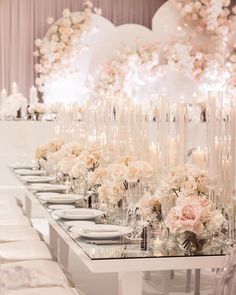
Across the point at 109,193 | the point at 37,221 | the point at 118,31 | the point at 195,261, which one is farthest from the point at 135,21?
the point at 195,261

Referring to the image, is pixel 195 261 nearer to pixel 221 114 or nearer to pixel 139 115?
pixel 221 114

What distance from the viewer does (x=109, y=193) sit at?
138 inches

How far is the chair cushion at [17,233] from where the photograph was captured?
409 centimetres

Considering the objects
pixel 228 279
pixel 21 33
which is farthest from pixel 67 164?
pixel 21 33

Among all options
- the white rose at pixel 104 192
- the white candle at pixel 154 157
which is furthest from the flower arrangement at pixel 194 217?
the white candle at pixel 154 157

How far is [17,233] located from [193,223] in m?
1.74

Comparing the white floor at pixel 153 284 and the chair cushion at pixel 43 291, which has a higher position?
the chair cushion at pixel 43 291

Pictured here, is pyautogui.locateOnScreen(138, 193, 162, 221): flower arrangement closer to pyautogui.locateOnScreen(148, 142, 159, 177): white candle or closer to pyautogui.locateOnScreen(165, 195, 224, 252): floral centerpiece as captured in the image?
pyautogui.locateOnScreen(165, 195, 224, 252): floral centerpiece

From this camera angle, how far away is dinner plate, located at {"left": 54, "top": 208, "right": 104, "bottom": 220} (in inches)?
134

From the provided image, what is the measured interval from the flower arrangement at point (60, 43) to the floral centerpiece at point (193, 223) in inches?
336

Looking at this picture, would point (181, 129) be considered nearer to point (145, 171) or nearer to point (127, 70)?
point (145, 171)

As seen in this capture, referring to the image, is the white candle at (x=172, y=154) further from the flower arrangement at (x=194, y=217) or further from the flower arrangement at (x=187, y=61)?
the flower arrangement at (x=187, y=61)

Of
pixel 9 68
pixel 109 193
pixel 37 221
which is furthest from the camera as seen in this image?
pixel 9 68

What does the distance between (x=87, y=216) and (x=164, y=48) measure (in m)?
8.74
